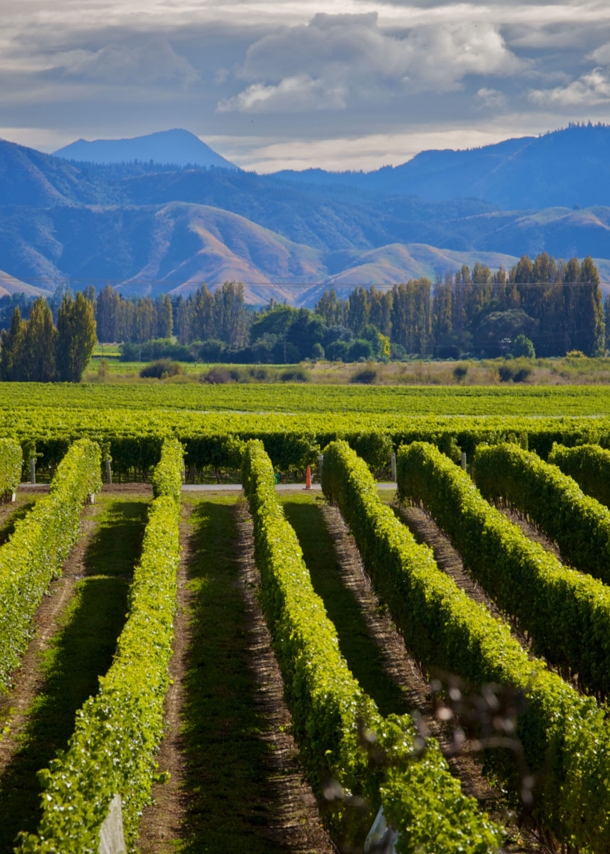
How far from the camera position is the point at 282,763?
17953mm

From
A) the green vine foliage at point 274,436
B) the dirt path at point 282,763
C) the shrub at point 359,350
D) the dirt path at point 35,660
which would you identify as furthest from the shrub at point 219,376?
the dirt path at point 282,763

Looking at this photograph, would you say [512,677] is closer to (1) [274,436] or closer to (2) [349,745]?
(2) [349,745]

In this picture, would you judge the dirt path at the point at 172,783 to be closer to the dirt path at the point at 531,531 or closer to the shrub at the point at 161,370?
the dirt path at the point at 531,531

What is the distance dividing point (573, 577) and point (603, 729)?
7.60 metres

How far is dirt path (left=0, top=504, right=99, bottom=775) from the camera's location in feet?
62.2

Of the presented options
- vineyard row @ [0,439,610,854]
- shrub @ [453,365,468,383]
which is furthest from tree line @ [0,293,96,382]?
vineyard row @ [0,439,610,854]

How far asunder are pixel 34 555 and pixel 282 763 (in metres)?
9.71

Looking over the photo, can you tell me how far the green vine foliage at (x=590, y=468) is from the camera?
37.4 meters

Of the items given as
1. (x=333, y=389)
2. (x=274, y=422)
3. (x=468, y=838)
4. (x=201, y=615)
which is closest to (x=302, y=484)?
(x=274, y=422)

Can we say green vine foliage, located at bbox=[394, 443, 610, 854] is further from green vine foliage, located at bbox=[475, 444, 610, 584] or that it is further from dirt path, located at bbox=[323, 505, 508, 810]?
green vine foliage, located at bbox=[475, 444, 610, 584]

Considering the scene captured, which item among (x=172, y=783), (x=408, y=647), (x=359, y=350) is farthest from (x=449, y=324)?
(x=172, y=783)

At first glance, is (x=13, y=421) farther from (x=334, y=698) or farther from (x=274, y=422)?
(x=334, y=698)

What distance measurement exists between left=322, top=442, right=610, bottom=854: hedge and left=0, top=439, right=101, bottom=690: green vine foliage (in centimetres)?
821

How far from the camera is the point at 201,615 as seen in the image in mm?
25672
